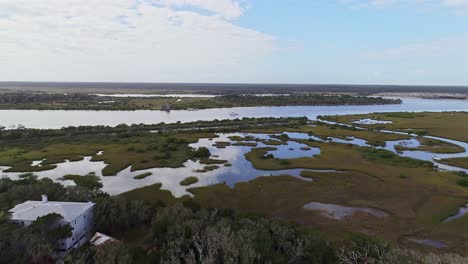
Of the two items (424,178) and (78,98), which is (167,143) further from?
(78,98)

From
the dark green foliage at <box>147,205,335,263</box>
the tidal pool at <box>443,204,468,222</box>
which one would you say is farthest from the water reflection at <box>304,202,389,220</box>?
the dark green foliage at <box>147,205,335,263</box>

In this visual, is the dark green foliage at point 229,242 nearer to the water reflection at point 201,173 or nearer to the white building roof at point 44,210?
the white building roof at point 44,210

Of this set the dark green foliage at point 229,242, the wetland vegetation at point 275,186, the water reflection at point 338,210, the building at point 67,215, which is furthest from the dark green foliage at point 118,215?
the water reflection at point 338,210

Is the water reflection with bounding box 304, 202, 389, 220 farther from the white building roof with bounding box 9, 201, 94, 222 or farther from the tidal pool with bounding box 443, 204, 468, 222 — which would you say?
the white building roof with bounding box 9, 201, 94, 222

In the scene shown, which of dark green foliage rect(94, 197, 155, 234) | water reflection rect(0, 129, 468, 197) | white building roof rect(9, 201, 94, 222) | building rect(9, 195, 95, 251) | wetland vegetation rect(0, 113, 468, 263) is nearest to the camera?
building rect(9, 195, 95, 251)

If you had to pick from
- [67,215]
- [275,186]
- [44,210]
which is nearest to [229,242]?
Answer: [67,215]

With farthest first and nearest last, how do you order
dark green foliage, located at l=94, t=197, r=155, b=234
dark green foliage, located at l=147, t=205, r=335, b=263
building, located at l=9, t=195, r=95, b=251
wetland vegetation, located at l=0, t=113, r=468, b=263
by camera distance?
dark green foliage, located at l=94, t=197, r=155, b=234 → wetland vegetation, located at l=0, t=113, r=468, b=263 → building, located at l=9, t=195, r=95, b=251 → dark green foliage, located at l=147, t=205, r=335, b=263

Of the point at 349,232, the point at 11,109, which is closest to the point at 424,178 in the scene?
the point at 349,232

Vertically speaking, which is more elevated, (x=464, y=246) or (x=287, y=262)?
(x=287, y=262)
